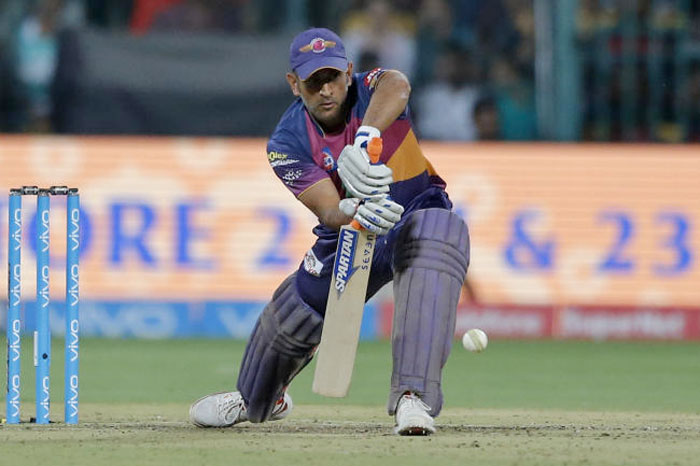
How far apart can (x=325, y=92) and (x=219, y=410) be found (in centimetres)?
119

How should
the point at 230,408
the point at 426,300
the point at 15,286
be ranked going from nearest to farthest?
the point at 426,300 < the point at 15,286 < the point at 230,408

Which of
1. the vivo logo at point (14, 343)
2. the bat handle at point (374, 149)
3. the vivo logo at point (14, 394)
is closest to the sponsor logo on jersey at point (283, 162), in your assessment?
the bat handle at point (374, 149)

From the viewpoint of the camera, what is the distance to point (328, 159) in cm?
509

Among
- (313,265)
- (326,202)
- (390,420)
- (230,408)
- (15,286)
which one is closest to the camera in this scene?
(326,202)

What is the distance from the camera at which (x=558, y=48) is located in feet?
34.8

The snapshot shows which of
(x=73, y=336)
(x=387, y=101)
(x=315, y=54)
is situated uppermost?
(x=315, y=54)

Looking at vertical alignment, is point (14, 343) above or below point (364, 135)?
below

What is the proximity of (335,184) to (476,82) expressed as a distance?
222 inches

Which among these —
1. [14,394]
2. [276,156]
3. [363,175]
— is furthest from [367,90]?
[14,394]

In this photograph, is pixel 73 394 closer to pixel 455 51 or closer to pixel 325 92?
pixel 325 92

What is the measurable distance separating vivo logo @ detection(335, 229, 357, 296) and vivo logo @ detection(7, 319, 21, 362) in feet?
3.54

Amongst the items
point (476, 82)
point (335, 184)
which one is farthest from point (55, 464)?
point (476, 82)

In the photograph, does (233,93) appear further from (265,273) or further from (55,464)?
(55,464)

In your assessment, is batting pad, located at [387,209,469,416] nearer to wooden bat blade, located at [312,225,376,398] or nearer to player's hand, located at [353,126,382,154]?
wooden bat blade, located at [312,225,376,398]
